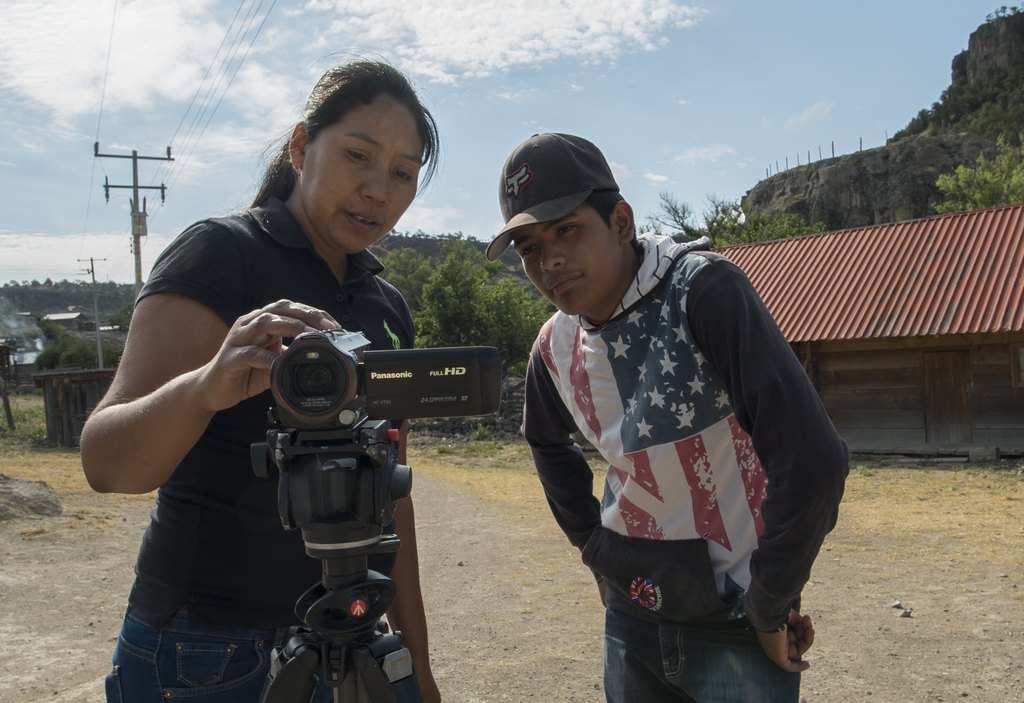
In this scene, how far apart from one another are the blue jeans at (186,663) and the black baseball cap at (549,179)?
109 cm

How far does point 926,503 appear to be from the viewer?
10.3 metres

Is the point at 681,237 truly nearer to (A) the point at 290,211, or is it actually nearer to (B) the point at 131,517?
(A) the point at 290,211

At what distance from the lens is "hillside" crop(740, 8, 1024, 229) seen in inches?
2040

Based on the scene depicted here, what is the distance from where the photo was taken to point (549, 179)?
201 cm

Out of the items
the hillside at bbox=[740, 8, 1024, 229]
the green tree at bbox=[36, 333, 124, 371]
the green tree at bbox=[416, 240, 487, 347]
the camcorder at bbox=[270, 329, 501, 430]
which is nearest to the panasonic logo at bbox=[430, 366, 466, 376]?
the camcorder at bbox=[270, 329, 501, 430]

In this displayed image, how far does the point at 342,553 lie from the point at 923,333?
1484cm

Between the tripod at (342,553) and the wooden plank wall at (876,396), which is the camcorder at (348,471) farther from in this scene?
the wooden plank wall at (876,396)

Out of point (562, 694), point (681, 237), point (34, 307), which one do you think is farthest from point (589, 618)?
point (34, 307)

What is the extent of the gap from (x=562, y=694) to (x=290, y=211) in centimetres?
329

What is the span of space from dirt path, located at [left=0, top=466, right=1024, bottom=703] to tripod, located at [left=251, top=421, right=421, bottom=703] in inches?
Result: 121

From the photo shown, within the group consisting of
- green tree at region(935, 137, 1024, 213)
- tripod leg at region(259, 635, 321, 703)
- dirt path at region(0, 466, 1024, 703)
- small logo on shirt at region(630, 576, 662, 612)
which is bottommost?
dirt path at region(0, 466, 1024, 703)

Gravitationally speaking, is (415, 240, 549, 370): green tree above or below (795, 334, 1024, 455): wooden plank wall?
above

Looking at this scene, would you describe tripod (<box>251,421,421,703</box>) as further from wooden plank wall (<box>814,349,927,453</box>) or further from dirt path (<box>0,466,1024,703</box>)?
wooden plank wall (<box>814,349,927,453</box>)

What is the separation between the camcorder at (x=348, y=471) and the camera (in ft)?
4.39
